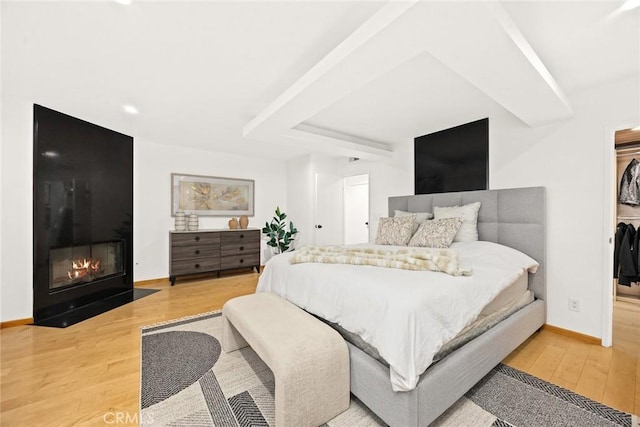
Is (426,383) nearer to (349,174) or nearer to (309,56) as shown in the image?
(309,56)

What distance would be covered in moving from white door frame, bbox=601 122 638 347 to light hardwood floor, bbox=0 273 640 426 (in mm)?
203

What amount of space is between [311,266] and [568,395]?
1825mm

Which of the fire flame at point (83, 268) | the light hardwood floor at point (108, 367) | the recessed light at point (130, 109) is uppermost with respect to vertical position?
the recessed light at point (130, 109)

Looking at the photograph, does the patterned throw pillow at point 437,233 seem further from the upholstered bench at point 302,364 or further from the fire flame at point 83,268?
the fire flame at point 83,268

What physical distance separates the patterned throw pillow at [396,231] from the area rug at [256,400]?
4.68 ft

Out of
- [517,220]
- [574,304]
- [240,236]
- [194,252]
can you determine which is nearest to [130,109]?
[194,252]

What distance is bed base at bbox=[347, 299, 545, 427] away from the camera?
4.12 feet

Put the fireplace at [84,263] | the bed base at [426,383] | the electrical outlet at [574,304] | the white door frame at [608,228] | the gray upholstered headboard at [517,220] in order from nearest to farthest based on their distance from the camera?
the bed base at [426,383], the white door frame at [608,228], the electrical outlet at [574,304], the gray upholstered headboard at [517,220], the fireplace at [84,263]

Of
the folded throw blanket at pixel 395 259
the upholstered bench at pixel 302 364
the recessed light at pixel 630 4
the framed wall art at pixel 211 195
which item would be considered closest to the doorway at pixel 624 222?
the recessed light at pixel 630 4

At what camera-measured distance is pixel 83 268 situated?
10.9ft

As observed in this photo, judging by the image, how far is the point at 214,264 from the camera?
14.6 ft

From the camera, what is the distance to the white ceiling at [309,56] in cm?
142

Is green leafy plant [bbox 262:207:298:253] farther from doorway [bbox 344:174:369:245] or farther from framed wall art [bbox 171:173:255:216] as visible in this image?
doorway [bbox 344:174:369:245]

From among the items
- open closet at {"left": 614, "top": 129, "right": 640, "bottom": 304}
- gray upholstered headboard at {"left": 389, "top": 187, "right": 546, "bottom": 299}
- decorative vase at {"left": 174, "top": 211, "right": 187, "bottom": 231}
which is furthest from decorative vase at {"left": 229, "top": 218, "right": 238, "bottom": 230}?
open closet at {"left": 614, "top": 129, "right": 640, "bottom": 304}
